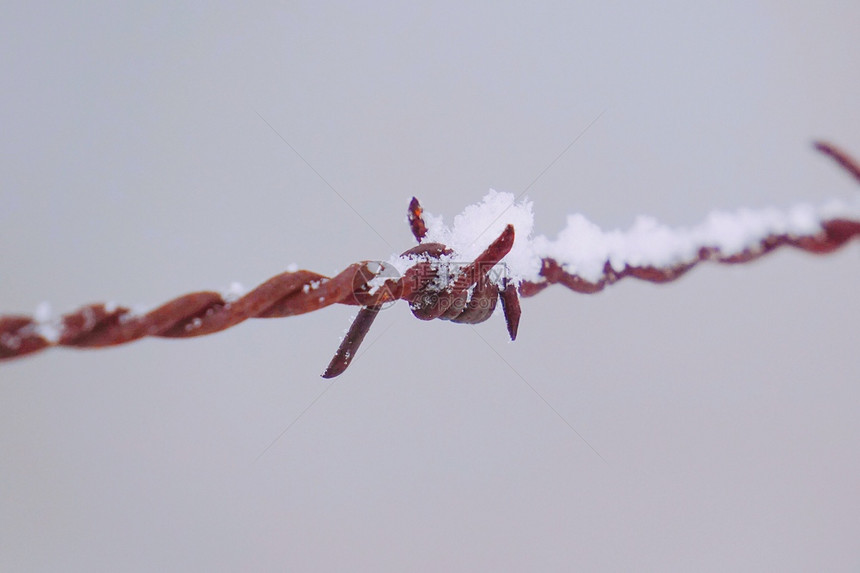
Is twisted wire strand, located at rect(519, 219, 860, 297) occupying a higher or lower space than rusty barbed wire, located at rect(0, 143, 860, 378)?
lower

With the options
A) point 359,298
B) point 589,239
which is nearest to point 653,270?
point 589,239

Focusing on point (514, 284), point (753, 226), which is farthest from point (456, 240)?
point (753, 226)

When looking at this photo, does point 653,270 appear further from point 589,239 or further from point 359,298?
point 359,298

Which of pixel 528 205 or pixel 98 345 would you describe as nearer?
pixel 98 345

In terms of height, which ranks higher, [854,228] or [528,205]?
[528,205]

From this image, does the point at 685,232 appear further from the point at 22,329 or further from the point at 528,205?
the point at 22,329

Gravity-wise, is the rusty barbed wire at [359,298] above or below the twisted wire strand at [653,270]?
above

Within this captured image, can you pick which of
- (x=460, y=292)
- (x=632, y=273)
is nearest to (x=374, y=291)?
(x=460, y=292)
